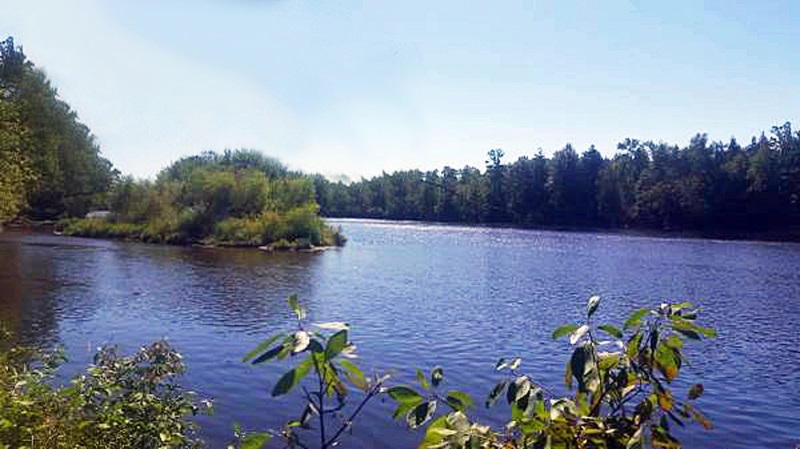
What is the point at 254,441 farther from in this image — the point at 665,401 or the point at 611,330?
the point at 665,401

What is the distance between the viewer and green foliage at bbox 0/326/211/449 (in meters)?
5.62

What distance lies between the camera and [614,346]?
2492 mm

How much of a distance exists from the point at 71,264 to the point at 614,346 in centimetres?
4553

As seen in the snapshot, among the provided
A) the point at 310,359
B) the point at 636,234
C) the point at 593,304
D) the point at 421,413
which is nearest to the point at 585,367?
the point at 593,304

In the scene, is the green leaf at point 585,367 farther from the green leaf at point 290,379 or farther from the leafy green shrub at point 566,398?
the green leaf at point 290,379

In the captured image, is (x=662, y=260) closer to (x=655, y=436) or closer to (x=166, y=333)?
(x=166, y=333)

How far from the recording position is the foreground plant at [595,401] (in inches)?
83.0

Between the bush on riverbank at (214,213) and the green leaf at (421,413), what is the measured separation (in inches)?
2550

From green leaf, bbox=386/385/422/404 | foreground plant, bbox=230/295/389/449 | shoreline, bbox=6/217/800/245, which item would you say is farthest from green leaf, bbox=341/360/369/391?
shoreline, bbox=6/217/800/245

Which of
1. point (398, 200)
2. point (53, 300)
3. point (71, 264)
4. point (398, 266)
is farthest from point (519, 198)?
point (53, 300)

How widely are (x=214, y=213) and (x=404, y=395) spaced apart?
73.6m

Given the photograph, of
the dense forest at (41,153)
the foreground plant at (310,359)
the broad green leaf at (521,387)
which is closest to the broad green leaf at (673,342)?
the broad green leaf at (521,387)

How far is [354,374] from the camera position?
2133 millimetres

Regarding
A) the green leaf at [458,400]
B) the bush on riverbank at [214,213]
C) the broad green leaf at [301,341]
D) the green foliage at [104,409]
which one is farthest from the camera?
the bush on riverbank at [214,213]
